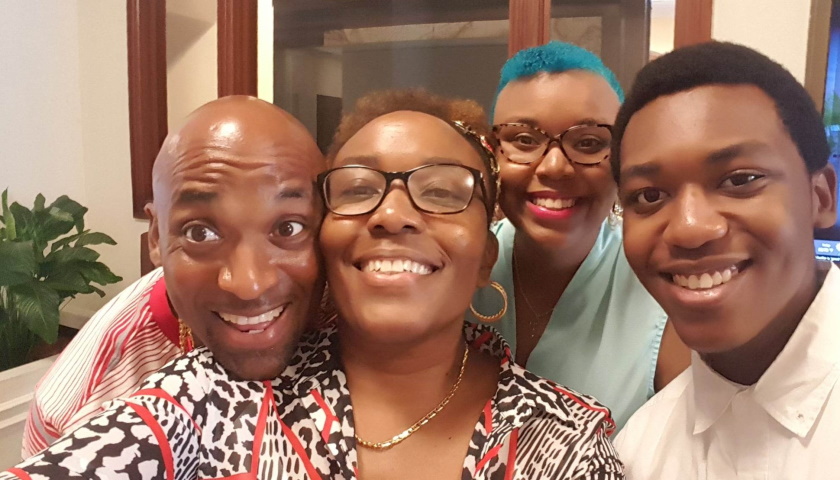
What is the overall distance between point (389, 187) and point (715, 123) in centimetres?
52

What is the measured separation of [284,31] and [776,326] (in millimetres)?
3517

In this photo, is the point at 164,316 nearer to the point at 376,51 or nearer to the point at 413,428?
the point at 413,428

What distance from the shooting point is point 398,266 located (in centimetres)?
108

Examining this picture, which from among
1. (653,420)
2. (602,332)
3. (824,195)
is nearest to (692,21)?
(602,332)

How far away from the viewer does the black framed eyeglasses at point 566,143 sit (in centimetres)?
142

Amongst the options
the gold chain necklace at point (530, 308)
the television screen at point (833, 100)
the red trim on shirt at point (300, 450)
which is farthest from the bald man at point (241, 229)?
the television screen at point (833, 100)

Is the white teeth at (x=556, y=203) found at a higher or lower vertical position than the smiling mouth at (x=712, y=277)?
higher

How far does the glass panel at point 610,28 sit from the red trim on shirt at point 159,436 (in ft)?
8.59

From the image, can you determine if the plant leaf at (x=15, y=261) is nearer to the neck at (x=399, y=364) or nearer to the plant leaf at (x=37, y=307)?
the plant leaf at (x=37, y=307)

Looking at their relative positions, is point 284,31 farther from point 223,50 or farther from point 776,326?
point 776,326

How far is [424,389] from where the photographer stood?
1151mm

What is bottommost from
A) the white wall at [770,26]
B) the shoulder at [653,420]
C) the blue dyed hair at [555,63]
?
the shoulder at [653,420]

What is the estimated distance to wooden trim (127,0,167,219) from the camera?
133 inches

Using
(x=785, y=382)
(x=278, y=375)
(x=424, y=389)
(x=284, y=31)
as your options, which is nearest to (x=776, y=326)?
(x=785, y=382)
